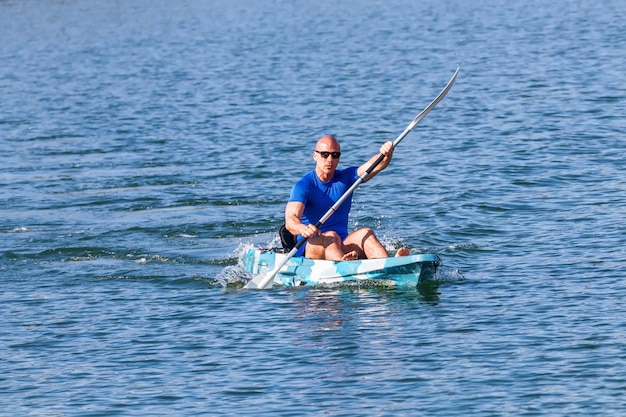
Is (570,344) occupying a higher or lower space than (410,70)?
lower

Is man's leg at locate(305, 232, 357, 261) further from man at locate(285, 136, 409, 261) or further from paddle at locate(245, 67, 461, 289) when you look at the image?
paddle at locate(245, 67, 461, 289)

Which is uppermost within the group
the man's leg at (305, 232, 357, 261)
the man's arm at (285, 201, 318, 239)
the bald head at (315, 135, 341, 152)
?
the bald head at (315, 135, 341, 152)

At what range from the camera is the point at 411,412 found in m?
10.1

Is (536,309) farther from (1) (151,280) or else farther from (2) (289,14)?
(2) (289,14)

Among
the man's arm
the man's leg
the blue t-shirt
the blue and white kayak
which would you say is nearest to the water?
the blue and white kayak

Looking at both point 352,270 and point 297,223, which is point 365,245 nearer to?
point 352,270

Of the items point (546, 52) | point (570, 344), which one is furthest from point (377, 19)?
point (570, 344)

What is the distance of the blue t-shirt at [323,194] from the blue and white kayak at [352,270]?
520 mm

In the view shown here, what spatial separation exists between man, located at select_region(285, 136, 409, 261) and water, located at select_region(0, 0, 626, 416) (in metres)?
0.50

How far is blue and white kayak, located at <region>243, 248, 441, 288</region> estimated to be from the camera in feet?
43.9

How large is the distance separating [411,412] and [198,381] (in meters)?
2.09

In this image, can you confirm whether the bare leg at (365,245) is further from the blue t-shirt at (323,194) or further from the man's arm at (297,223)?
the man's arm at (297,223)

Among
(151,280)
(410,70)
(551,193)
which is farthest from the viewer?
(410,70)

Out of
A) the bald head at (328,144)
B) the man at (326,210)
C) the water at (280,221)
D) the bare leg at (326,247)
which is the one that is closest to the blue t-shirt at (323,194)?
the man at (326,210)
